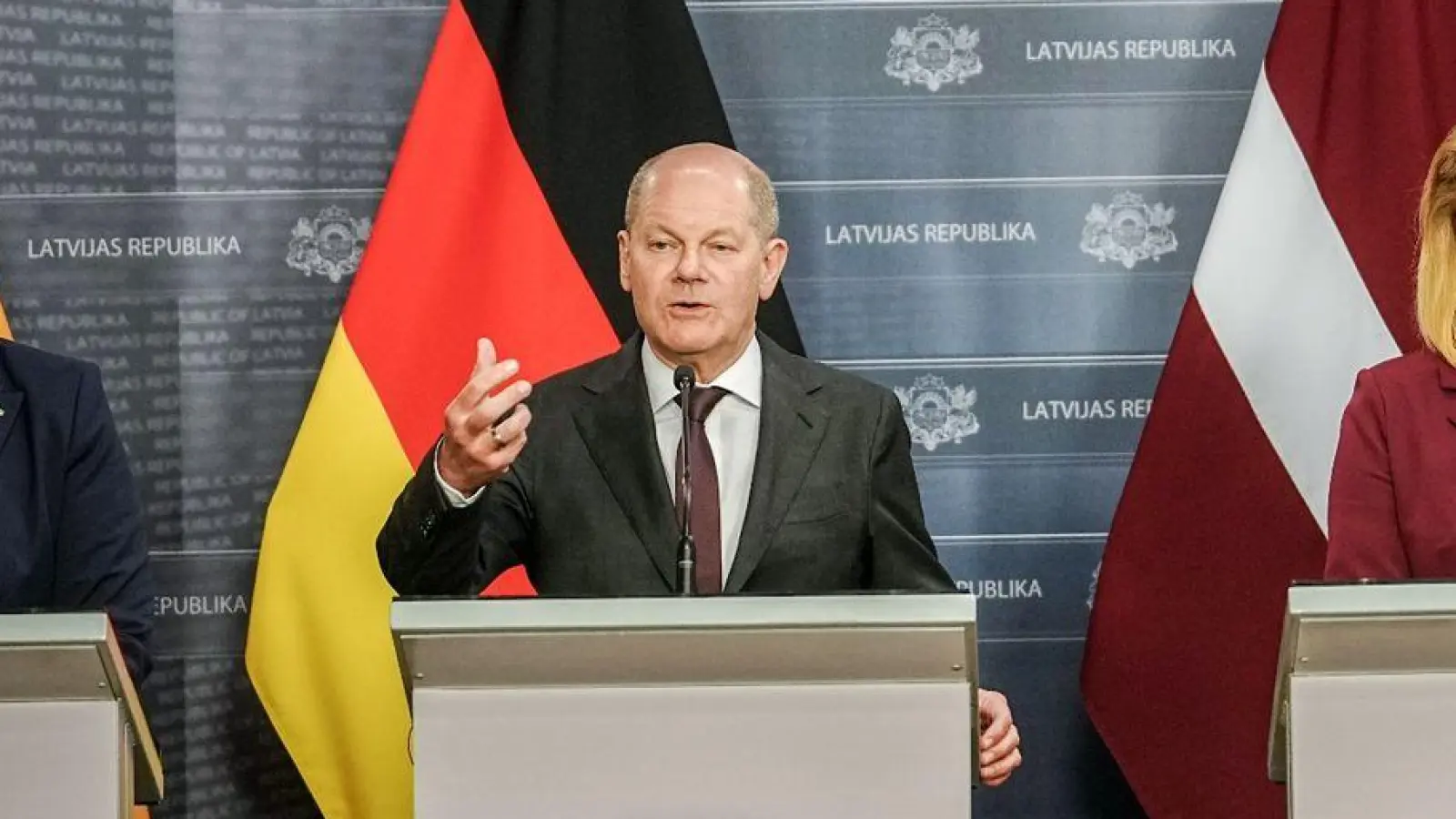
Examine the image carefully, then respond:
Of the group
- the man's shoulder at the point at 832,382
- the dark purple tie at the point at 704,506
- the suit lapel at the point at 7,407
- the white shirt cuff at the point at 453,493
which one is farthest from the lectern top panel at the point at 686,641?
the suit lapel at the point at 7,407

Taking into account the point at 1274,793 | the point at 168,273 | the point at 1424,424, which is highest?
the point at 168,273

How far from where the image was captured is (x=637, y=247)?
3.01 meters

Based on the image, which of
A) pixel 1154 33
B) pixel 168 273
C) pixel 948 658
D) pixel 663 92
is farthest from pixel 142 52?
pixel 948 658

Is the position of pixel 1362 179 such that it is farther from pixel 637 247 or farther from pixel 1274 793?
pixel 637 247

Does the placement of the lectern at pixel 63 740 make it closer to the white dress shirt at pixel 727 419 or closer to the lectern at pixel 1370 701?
the white dress shirt at pixel 727 419

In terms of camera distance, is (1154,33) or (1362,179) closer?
(1362,179)

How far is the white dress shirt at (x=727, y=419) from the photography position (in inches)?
118

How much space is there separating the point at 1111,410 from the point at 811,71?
2.84 ft

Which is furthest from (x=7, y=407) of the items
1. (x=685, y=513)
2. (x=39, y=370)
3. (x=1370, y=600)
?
(x=1370, y=600)

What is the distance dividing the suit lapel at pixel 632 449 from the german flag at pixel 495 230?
2.34ft

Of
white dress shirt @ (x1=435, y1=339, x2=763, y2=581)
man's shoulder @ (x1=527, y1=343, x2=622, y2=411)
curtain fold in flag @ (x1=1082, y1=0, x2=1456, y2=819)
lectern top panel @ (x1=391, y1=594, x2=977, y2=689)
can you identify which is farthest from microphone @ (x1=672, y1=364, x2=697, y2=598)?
curtain fold in flag @ (x1=1082, y1=0, x2=1456, y2=819)

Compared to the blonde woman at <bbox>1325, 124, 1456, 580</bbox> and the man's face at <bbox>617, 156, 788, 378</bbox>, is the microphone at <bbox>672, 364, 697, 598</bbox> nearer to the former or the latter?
the man's face at <bbox>617, 156, 788, 378</bbox>

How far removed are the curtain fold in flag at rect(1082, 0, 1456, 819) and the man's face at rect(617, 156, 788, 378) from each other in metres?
1.08

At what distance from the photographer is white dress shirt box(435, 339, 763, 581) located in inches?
117
